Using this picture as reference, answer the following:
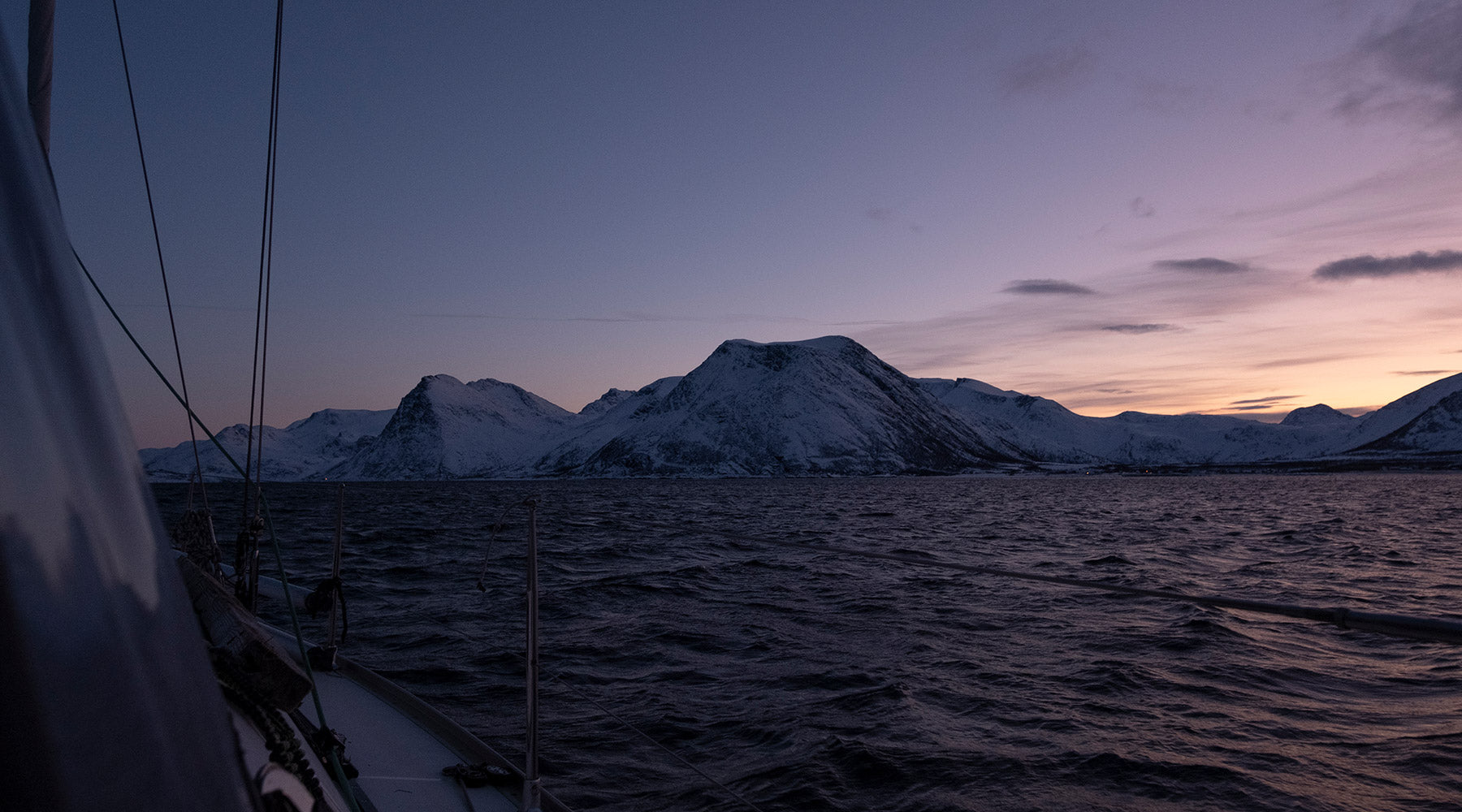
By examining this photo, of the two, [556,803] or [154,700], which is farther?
[556,803]

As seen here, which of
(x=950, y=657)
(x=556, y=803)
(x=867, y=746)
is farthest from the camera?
(x=950, y=657)

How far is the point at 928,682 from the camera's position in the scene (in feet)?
32.0

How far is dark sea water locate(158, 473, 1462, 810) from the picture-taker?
6770 millimetres

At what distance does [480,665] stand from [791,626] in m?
4.86

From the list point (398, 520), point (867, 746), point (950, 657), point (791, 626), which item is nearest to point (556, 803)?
point (867, 746)

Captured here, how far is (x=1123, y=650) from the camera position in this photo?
11344 mm

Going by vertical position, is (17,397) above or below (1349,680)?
above

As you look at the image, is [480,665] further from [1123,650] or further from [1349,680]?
[1349,680]

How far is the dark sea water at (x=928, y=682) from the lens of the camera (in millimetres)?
6770

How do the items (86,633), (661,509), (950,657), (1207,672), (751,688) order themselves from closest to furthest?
(86,633)
(751,688)
(1207,672)
(950,657)
(661,509)

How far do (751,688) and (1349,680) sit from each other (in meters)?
7.18

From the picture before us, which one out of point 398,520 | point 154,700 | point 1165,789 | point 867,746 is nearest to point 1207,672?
point 1165,789

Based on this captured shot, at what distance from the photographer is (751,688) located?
31.0 ft

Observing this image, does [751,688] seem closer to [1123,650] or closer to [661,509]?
[1123,650]
